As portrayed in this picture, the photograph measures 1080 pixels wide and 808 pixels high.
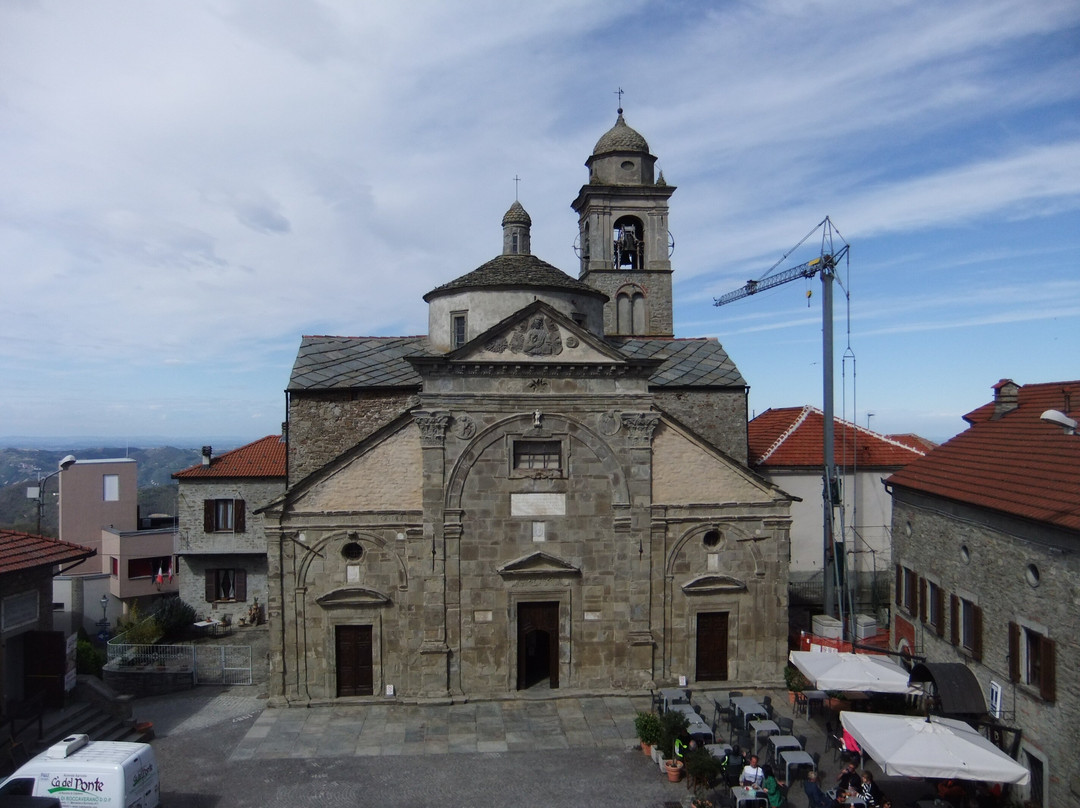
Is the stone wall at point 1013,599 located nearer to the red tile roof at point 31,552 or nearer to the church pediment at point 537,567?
the church pediment at point 537,567

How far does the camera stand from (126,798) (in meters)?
14.1

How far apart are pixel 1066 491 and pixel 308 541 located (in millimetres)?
17939

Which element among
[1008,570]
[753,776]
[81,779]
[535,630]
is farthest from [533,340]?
[81,779]

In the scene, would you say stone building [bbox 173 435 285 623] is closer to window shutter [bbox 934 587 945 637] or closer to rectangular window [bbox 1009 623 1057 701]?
window shutter [bbox 934 587 945 637]

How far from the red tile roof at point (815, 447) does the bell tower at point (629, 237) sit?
775 centimetres

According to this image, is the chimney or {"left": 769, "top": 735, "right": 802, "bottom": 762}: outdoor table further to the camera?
the chimney

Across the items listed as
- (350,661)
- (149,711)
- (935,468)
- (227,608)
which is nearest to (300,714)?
(350,661)

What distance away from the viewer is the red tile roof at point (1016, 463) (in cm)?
1650

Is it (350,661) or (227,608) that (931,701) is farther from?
(227,608)

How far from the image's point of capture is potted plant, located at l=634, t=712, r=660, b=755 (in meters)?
18.5

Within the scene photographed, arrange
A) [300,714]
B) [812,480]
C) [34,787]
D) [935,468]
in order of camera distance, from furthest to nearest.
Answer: [812,480] → [935,468] → [300,714] → [34,787]

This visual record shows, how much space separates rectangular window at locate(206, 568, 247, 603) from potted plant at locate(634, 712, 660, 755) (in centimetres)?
1953

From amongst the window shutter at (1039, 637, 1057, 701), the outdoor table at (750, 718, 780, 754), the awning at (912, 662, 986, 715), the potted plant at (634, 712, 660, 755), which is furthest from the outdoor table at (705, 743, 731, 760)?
the window shutter at (1039, 637, 1057, 701)

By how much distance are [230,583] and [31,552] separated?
531 inches
